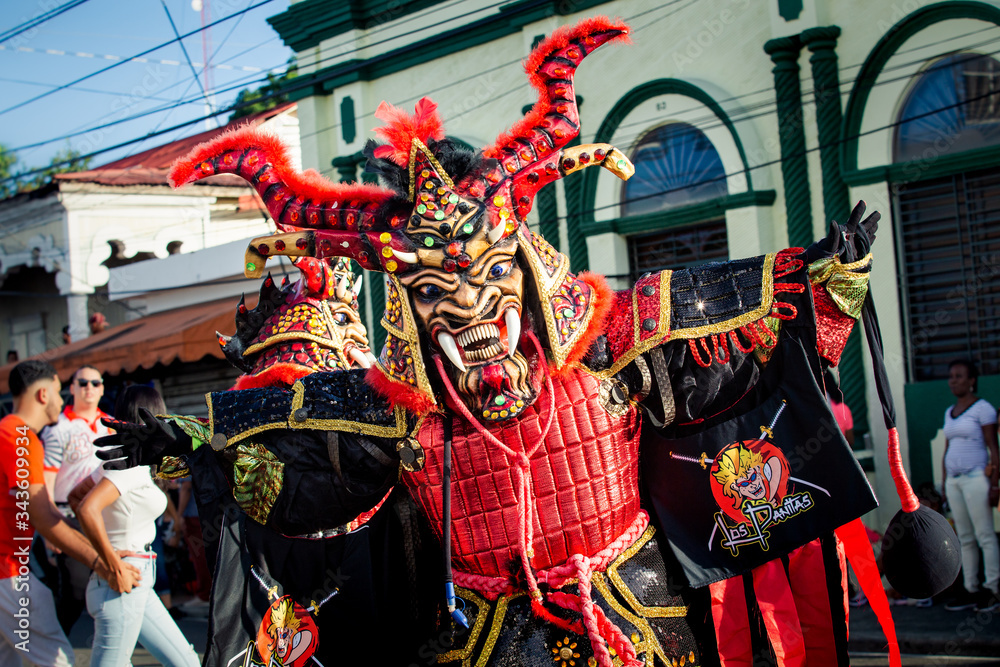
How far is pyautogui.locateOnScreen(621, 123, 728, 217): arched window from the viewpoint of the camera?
27.8 feet

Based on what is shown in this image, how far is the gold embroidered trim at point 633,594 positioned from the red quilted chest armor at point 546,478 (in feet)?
0.24

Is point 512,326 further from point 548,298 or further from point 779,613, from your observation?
point 779,613

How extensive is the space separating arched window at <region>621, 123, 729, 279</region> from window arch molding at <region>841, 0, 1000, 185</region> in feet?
3.80

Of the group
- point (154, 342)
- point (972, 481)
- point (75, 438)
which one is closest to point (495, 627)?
point (75, 438)

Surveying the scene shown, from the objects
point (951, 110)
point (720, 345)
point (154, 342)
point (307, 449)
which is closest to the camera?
point (720, 345)

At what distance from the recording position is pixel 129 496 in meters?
4.39

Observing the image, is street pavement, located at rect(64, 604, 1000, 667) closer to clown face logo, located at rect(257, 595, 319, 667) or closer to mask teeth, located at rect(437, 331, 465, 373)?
clown face logo, located at rect(257, 595, 319, 667)

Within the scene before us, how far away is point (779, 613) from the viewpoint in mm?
3010

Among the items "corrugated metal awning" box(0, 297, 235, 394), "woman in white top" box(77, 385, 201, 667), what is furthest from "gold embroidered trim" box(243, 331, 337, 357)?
"corrugated metal awning" box(0, 297, 235, 394)

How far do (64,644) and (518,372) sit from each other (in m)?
3.20

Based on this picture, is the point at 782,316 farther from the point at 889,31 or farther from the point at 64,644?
the point at 889,31

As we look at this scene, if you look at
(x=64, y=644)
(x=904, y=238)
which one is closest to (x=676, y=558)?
(x=64, y=644)

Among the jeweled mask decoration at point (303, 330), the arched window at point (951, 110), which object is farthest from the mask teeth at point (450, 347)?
the arched window at point (951, 110)

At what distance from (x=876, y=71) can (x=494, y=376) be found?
6.01 meters
